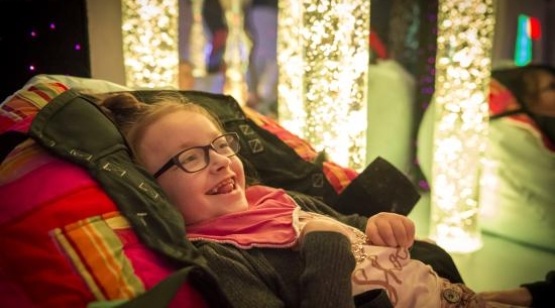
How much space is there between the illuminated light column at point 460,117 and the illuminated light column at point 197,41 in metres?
1.65

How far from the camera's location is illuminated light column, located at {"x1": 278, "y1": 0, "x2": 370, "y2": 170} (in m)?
1.46

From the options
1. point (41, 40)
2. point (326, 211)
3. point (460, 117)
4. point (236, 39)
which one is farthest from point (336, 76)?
point (236, 39)

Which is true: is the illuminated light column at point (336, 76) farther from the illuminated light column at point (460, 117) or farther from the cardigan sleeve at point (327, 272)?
the cardigan sleeve at point (327, 272)

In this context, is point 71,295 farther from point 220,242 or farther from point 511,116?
point 511,116

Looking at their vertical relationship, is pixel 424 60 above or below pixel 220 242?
above

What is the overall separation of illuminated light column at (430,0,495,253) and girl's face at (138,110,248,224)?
94 centimetres

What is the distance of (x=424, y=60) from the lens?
90.5 inches

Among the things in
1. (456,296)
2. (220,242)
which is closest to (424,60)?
(456,296)

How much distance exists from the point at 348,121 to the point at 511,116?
0.61m

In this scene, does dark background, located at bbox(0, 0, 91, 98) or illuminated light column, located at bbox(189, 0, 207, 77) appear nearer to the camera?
dark background, located at bbox(0, 0, 91, 98)

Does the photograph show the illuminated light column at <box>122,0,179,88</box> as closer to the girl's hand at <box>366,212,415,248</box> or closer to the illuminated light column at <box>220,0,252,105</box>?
the girl's hand at <box>366,212,415,248</box>

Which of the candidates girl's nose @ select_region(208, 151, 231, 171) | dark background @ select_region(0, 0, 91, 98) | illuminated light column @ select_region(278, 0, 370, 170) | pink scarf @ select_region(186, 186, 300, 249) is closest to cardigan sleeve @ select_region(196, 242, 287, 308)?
pink scarf @ select_region(186, 186, 300, 249)

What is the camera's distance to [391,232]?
35.0 inches

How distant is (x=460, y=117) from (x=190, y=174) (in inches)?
41.4
